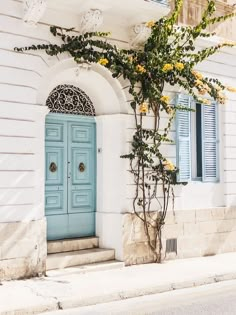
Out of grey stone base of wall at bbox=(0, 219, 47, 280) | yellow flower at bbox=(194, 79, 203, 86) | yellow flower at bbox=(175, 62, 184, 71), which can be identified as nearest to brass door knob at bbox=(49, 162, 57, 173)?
grey stone base of wall at bbox=(0, 219, 47, 280)

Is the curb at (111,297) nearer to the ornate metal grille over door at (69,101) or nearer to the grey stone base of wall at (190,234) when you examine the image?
the grey stone base of wall at (190,234)

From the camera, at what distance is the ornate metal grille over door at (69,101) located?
965 centimetres

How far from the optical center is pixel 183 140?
11.0 meters

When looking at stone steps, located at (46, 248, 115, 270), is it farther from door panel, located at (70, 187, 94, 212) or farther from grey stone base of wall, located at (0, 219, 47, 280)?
door panel, located at (70, 187, 94, 212)

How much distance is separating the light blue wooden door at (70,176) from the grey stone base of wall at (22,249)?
858 mm

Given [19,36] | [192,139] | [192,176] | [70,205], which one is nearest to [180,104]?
[192,139]

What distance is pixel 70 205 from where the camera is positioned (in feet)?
32.3

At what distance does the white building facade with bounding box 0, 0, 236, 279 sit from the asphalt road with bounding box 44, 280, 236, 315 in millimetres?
1860

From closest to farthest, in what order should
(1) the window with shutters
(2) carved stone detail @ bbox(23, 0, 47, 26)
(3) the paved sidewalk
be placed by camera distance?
1. (3) the paved sidewalk
2. (2) carved stone detail @ bbox(23, 0, 47, 26)
3. (1) the window with shutters

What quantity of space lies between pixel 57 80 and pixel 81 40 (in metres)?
0.84

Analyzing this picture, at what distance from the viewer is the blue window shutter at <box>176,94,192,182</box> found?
10.9 metres

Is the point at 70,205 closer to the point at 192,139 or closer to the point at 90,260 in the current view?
the point at 90,260

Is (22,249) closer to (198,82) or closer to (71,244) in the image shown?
(71,244)

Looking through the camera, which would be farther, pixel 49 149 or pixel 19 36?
pixel 49 149
